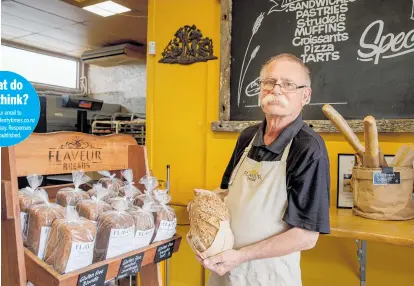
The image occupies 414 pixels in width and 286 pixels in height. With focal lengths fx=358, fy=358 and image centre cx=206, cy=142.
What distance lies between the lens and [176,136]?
7.92 feet

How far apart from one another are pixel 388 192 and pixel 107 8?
10.2 ft

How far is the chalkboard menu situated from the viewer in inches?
66.9

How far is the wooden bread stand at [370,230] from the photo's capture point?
4.13ft

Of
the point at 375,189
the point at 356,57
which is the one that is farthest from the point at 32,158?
the point at 356,57

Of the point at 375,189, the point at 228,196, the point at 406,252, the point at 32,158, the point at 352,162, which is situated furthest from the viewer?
the point at 352,162

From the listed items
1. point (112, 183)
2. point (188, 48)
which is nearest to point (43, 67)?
point (188, 48)

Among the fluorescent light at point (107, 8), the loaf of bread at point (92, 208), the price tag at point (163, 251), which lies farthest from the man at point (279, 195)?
the fluorescent light at point (107, 8)

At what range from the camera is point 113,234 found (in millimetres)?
1001

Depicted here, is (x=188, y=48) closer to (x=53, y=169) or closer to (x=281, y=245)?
(x=53, y=169)

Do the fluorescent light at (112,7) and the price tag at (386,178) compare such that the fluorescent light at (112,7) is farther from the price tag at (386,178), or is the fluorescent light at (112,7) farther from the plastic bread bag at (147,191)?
the price tag at (386,178)

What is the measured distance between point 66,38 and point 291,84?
4697 millimetres

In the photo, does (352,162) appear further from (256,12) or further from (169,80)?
(169,80)

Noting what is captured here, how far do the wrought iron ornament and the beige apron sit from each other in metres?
1.20

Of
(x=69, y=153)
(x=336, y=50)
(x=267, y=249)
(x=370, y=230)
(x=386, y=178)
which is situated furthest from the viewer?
(x=336, y=50)
